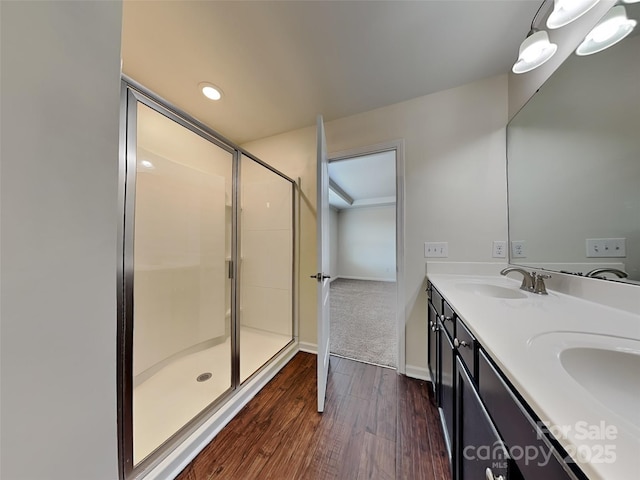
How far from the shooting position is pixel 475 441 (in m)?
0.64

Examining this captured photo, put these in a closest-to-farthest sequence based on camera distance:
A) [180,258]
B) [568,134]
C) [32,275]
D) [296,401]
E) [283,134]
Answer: [32,275] < [568,134] < [296,401] < [180,258] < [283,134]

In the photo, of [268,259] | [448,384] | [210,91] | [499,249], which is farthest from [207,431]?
[210,91]

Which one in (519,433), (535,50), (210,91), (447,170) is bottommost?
(519,433)

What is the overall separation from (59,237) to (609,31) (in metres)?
2.03

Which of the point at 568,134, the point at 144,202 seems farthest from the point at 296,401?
the point at 568,134

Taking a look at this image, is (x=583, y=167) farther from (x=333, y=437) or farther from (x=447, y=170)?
(x=333, y=437)

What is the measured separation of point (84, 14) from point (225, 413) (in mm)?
1788

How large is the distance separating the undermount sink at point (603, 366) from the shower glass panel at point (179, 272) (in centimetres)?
168

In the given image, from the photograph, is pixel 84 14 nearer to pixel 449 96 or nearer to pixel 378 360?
pixel 449 96

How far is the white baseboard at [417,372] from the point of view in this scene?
66.4 inches

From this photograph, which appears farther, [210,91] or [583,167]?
[210,91]

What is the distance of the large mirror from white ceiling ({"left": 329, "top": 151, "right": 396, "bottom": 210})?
1244mm

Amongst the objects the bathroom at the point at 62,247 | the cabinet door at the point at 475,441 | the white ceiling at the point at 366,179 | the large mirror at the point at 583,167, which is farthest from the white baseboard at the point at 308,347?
the white ceiling at the point at 366,179

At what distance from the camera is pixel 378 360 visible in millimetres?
1940
